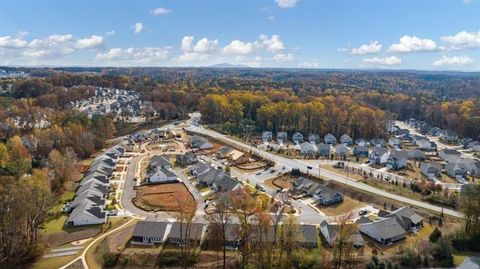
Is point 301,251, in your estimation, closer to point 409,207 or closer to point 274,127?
point 409,207

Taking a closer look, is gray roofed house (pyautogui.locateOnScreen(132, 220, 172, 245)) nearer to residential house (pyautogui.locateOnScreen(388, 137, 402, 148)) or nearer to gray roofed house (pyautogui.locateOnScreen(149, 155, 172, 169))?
gray roofed house (pyautogui.locateOnScreen(149, 155, 172, 169))

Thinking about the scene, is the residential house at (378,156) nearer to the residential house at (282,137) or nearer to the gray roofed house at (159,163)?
the residential house at (282,137)

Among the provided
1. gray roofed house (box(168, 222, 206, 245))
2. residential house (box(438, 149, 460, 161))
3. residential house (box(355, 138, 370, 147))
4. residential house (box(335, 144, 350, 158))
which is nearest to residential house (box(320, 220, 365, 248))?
gray roofed house (box(168, 222, 206, 245))

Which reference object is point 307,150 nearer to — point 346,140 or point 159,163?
point 346,140

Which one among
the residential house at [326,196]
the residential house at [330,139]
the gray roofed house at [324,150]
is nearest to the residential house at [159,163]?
the residential house at [326,196]

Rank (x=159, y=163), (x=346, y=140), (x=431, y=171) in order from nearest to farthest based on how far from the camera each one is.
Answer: (x=431, y=171) → (x=159, y=163) → (x=346, y=140)

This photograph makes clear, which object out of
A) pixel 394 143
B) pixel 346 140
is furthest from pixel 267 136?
pixel 394 143
